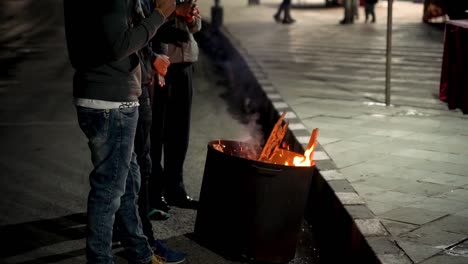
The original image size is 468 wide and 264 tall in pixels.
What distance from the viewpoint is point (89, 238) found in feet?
13.6

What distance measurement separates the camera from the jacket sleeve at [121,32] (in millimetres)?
3754

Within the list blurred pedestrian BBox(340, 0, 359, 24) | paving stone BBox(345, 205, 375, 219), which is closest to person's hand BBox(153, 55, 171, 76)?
paving stone BBox(345, 205, 375, 219)

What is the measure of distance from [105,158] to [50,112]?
6281 mm

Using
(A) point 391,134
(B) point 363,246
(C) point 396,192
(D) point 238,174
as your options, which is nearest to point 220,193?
(D) point 238,174

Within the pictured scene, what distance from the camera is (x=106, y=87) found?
3930 mm

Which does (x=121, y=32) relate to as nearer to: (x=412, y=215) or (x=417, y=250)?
(x=417, y=250)

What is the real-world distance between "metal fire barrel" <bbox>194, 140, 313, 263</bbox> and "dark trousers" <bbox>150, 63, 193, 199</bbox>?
0.86m

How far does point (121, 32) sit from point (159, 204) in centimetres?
227

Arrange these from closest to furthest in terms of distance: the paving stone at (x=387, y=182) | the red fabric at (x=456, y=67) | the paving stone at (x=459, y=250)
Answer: the paving stone at (x=459, y=250) < the paving stone at (x=387, y=182) < the red fabric at (x=456, y=67)

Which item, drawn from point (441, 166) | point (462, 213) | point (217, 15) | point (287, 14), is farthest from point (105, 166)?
point (287, 14)

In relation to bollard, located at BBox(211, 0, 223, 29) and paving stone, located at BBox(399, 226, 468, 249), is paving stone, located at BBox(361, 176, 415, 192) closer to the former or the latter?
paving stone, located at BBox(399, 226, 468, 249)

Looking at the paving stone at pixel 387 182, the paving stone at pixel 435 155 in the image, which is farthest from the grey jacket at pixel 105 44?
the paving stone at pixel 435 155

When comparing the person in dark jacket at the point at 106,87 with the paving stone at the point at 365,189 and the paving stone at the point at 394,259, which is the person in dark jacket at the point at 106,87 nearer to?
the paving stone at the point at 394,259

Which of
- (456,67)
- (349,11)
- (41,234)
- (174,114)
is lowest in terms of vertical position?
(349,11)
